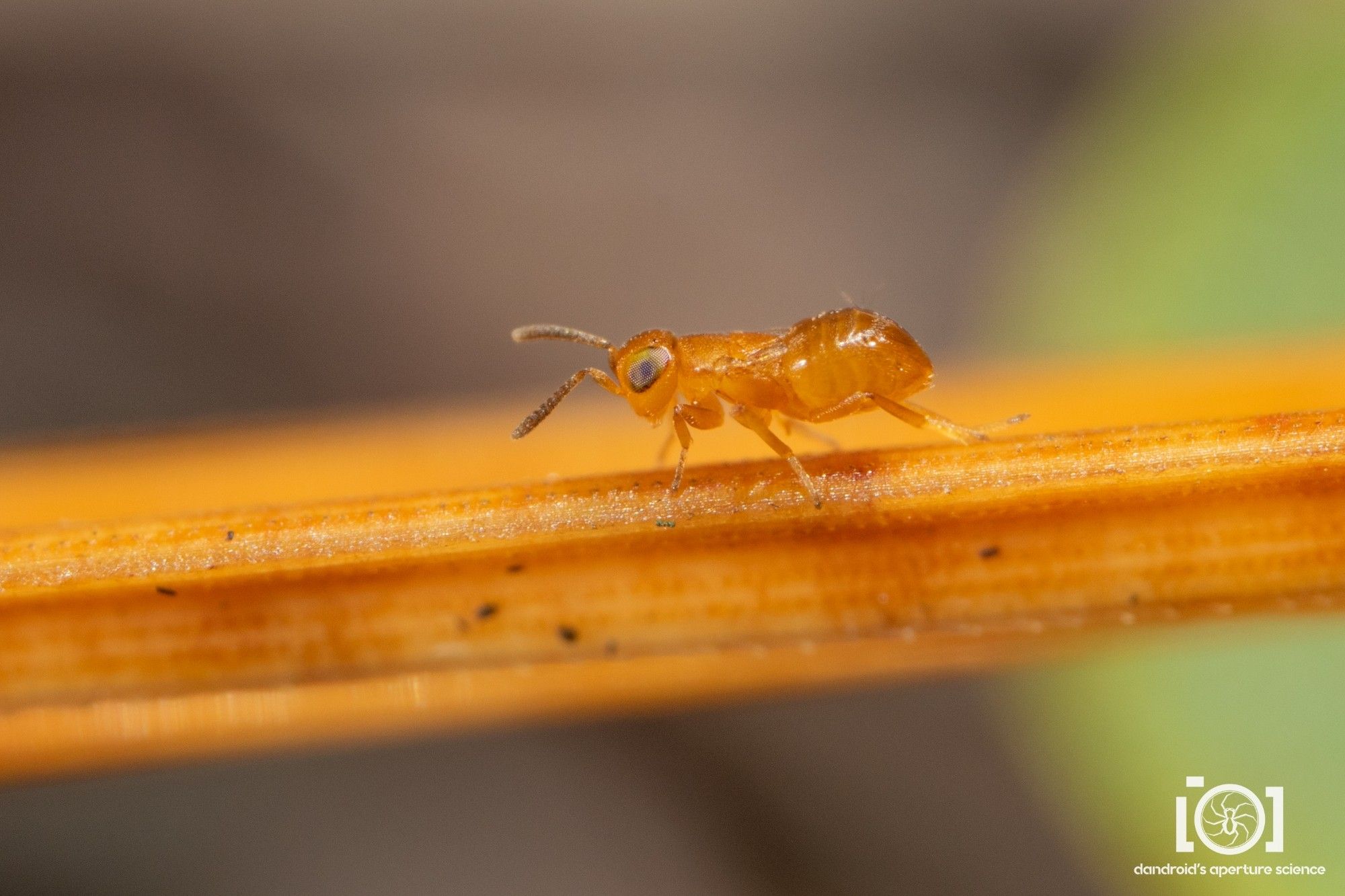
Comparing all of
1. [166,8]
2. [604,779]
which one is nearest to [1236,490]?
[604,779]

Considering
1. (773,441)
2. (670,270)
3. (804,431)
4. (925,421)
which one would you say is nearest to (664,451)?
(804,431)

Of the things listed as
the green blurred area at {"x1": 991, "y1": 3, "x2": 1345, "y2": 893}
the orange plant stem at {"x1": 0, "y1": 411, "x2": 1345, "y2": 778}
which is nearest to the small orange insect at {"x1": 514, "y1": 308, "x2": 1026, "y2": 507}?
the orange plant stem at {"x1": 0, "y1": 411, "x2": 1345, "y2": 778}

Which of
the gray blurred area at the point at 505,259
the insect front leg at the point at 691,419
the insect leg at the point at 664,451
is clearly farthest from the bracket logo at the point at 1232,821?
the insect leg at the point at 664,451

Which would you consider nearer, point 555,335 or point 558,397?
point 558,397

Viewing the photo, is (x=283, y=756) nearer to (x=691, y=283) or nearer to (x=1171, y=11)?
(x=691, y=283)

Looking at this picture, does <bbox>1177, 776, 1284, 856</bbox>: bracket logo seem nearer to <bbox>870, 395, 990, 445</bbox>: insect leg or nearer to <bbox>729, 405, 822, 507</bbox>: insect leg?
<bbox>870, 395, 990, 445</bbox>: insect leg

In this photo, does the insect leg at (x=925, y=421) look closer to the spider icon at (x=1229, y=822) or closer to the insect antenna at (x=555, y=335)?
the insect antenna at (x=555, y=335)

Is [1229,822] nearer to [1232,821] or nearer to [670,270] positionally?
[1232,821]
